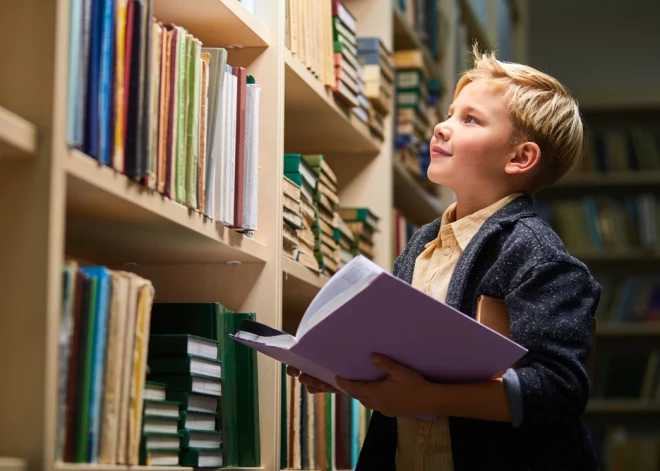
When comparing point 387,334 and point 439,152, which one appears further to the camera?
point 439,152

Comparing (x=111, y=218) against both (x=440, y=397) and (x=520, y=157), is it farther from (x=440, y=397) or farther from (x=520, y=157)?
(x=520, y=157)

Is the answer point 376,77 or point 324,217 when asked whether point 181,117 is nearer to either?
point 324,217

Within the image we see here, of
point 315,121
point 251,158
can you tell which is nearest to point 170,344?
point 251,158

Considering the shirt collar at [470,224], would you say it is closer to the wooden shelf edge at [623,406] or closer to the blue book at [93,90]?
the blue book at [93,90]

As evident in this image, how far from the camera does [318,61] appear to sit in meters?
2.20

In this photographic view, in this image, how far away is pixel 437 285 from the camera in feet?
5.21

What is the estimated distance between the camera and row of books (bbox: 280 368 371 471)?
1945mm

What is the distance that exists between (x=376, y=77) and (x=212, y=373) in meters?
1.22

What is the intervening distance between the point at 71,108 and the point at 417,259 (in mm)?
724

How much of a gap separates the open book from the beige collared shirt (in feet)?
0.59

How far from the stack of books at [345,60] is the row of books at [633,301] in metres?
3.12

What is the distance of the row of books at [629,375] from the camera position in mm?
5102

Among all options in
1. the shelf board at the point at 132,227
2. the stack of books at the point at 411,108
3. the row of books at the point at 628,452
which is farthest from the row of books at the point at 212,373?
the row of books at the point at 628,452

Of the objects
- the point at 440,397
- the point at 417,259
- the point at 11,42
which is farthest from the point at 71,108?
the point at 417,259
